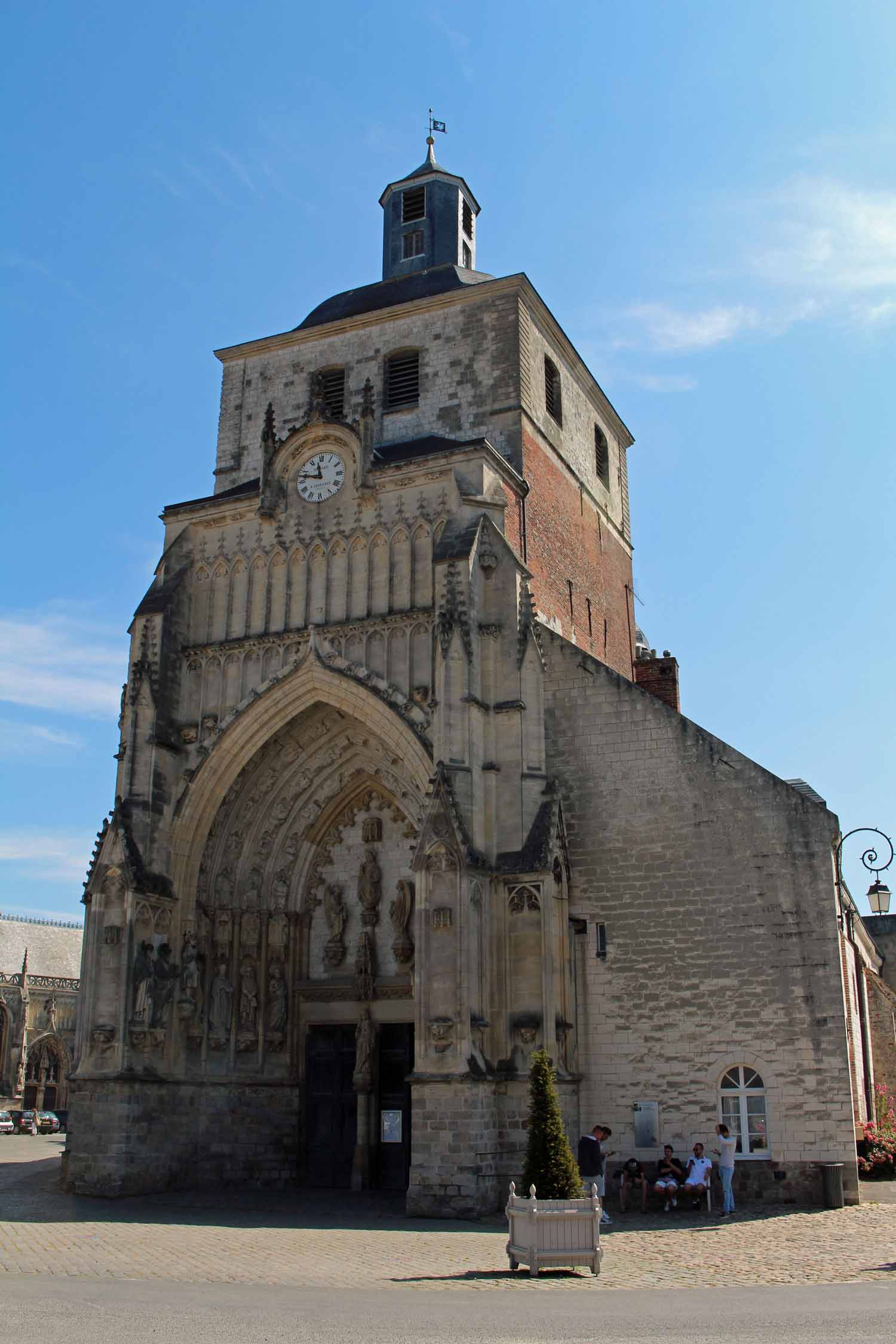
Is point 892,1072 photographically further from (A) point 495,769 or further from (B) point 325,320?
(B) point 325,320

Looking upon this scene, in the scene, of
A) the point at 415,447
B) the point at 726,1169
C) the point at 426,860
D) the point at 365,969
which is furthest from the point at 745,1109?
the point at 415,447

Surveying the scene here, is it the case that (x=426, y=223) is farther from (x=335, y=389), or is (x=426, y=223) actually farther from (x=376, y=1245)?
(x=376, y=1245)

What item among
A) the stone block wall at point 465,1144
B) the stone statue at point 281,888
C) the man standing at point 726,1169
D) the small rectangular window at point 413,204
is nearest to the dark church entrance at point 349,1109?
the stone statue at point 281,888

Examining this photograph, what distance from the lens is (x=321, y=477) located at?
19500 millimetres

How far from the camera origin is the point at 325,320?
909 inches

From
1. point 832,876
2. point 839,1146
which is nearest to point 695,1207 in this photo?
point 839,1146

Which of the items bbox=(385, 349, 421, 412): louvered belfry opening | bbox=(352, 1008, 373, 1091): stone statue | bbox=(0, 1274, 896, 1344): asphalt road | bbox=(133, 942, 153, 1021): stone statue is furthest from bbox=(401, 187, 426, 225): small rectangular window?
bbox=(0, 1274, 896, 1344): asphalt road

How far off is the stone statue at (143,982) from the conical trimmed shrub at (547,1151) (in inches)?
288

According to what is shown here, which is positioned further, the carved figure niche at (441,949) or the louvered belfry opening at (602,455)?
the louvered belfry opening at (602,455)

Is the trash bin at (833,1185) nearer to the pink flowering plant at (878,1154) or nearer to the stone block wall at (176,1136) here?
the pink flowering plant at (878,1154)

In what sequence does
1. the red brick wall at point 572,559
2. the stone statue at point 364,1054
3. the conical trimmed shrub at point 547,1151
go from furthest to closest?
the red brick wall at point 572,559 → the stone statue at point 364,1054 → the conical trimmed shrub at point 547,1151

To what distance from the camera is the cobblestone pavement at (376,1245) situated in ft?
31.6

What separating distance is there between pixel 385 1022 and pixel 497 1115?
3.56 m

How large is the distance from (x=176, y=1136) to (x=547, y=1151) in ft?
26.0
